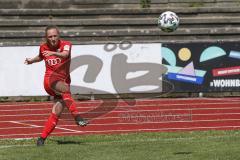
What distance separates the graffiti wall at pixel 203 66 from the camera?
19969 millimetres

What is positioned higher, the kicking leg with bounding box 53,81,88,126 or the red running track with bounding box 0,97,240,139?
the kicking leg with bounding box 53,81,88,126

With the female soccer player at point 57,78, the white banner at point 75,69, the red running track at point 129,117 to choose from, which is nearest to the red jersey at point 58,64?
the female soccer player at point 57,78

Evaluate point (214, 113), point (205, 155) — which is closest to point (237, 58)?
point (214, 113)

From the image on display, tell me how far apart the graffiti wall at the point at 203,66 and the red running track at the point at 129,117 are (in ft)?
4.20

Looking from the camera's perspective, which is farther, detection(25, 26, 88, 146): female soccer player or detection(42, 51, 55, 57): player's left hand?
detection(25, 26, 88, 146): female soccer player

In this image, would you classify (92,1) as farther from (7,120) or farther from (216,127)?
(216,127)

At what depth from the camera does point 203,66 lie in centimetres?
2008

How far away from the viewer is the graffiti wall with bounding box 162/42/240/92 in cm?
1997

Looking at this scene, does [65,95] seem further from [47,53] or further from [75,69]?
[75,69]

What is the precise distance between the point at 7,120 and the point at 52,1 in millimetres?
13113

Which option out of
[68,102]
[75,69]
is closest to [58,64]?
[68,102]

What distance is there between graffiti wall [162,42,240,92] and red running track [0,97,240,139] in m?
1.28

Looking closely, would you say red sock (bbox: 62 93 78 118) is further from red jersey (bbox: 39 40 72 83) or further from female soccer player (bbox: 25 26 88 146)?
red jersey (bbox: 39 40 72 83)

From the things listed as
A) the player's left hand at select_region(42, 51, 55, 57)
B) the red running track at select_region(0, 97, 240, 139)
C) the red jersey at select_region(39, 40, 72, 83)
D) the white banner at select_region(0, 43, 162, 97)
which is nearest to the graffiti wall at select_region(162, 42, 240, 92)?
the white banner at select_region(0, 43, 162, 97)
